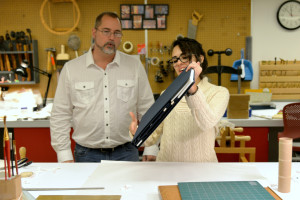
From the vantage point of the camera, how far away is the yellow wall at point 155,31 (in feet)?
15.3

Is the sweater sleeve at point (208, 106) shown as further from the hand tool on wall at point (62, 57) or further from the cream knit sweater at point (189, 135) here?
the hand tool on wall at point (62, 57)

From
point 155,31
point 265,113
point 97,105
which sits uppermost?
point 155,31

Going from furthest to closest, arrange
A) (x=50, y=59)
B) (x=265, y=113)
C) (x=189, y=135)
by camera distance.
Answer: (x=50, y=59)
(x=265, y=113)
(x=189, y=135)

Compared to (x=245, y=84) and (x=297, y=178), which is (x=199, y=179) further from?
(x=245, y=84)

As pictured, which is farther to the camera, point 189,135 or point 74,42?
point 74,42

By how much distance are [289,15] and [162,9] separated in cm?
194

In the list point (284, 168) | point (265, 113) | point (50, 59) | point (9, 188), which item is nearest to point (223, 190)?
point (284, 168)

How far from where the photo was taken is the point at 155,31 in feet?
15.5

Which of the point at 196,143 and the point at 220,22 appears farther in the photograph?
the point at 220,22

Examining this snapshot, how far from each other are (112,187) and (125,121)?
890mm

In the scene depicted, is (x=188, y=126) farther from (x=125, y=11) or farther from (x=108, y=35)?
(x=125, y=11)

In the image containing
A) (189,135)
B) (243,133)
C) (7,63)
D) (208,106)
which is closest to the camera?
(208,106)

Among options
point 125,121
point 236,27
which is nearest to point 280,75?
point 236,27

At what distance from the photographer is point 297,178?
1361 millimetres
